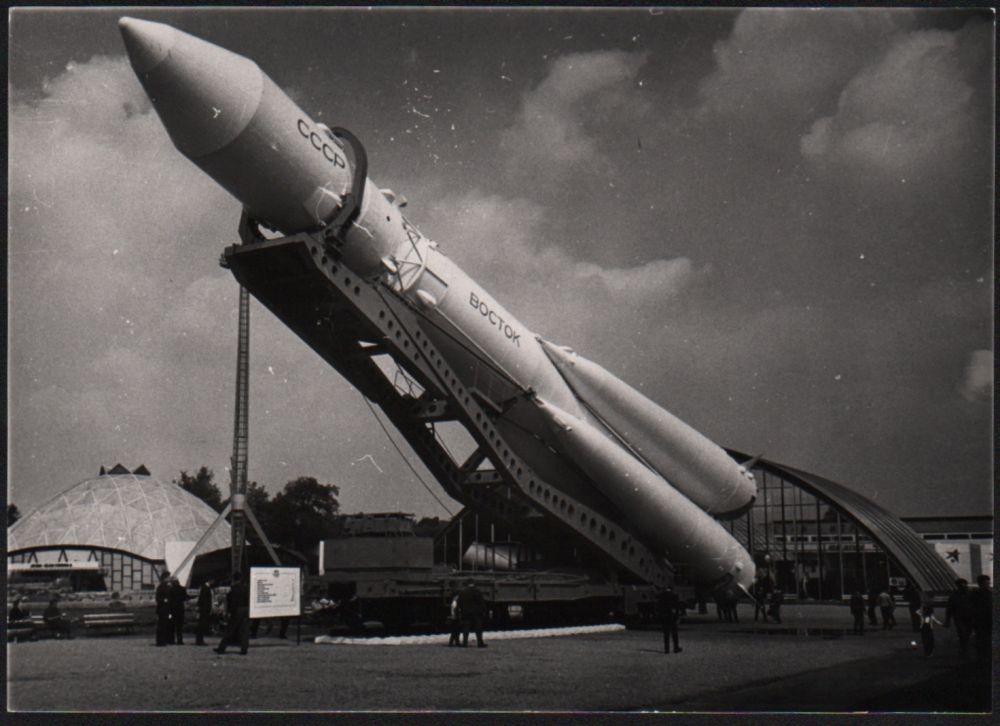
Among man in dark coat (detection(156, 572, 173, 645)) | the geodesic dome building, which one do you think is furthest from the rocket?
the geodesic dome building

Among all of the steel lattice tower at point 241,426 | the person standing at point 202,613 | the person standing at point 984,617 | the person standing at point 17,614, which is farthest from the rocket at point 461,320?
the person standing at point 17,614

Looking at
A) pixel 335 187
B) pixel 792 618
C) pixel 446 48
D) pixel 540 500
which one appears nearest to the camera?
pixel 446 48

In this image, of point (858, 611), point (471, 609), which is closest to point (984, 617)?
point (471, 609)

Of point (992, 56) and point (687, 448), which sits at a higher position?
point (992, 56)

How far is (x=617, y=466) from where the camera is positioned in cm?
1396

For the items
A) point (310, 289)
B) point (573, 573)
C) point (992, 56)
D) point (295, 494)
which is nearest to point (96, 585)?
point (295, 494)

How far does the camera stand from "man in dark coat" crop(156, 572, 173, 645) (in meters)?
12.0

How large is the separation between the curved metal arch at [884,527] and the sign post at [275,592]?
15.9 metres

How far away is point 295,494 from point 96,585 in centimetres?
1222

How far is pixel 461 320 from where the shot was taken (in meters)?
12.5

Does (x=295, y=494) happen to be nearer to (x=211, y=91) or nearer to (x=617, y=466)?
(x=617, y=466)

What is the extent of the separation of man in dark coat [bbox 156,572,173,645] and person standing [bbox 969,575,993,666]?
9.21m

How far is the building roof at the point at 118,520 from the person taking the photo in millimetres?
35750

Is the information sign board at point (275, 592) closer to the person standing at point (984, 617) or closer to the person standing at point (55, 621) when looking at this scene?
the person standing at point (55, 621)
